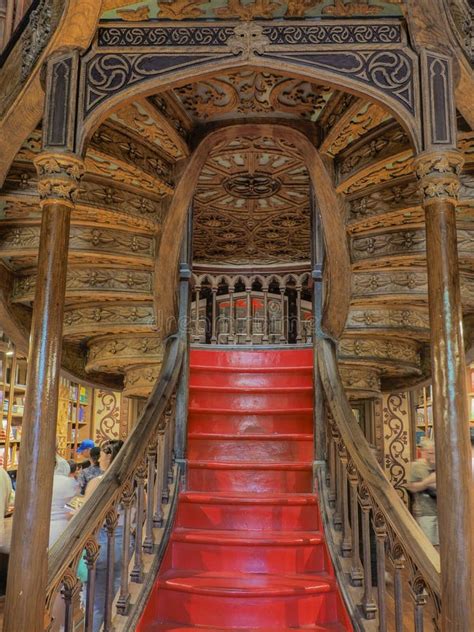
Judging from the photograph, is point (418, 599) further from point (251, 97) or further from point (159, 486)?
point (251, 97)

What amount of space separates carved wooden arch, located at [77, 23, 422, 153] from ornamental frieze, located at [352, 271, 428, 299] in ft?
9.06

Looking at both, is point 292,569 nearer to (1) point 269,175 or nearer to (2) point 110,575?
(2) point 110,575

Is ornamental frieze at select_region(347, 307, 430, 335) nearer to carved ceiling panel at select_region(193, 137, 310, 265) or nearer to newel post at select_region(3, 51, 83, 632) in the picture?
carved ceiling panel at select_region(193, 137, 310, 265)

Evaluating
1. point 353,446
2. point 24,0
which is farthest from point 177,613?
point 24,0

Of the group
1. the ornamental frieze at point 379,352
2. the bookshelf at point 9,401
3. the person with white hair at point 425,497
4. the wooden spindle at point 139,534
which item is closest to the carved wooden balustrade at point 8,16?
the wooden spindle at point 139,534

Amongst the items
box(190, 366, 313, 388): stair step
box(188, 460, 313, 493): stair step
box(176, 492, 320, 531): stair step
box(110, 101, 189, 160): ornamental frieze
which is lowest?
box(176, 492, 320, 531): stair step

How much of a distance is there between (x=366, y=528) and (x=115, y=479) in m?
1.16

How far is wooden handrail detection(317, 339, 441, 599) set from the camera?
226 cm

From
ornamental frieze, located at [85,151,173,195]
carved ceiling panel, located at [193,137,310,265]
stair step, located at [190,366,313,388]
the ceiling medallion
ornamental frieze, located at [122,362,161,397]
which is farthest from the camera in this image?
ornamental frieze, located at [122,362,161,397]

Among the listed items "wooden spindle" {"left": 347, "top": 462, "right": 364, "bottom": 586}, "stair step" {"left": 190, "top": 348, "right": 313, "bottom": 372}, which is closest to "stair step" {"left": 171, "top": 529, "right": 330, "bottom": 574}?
"wooden spindle" {"left": 347, "top": 462, "right": 364, "bottom": 586}

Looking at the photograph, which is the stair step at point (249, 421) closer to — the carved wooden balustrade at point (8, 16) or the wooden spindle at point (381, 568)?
the wooden spindle at point (381, 568)

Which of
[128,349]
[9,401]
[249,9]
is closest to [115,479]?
[249,9]

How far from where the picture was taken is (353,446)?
3.01 m

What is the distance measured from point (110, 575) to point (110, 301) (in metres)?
3.72
